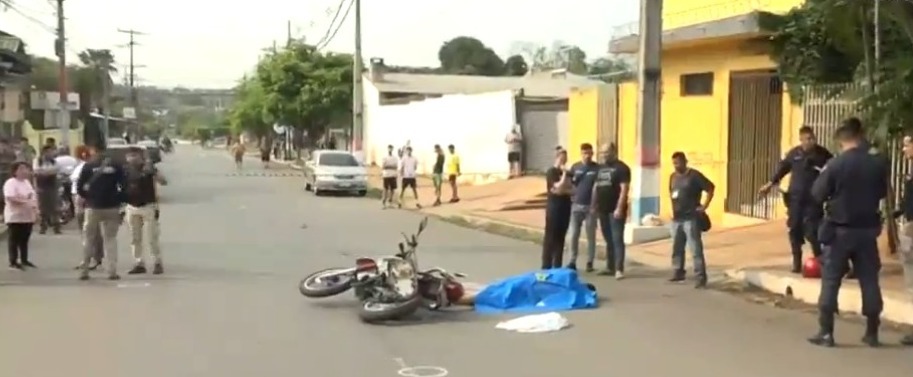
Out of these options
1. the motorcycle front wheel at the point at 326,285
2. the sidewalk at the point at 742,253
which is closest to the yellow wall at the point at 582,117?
the sidewalk at the point at 742,253

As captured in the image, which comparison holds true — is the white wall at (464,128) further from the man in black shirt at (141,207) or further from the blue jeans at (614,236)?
the man in black shirt at (141,207)

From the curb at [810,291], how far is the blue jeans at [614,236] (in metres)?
1.37

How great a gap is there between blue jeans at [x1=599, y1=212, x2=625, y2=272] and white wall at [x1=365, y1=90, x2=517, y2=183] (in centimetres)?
2527

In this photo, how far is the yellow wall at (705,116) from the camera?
893 inches

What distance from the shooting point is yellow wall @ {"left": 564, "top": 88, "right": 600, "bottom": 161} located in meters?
30.0

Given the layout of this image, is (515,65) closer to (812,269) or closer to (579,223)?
(579,223)

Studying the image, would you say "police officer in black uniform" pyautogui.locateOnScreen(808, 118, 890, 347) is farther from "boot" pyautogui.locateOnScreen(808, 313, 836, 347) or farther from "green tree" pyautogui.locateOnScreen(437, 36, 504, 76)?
"green tree" pyautogui.locateOnScreen(437, 36, 504, 76)

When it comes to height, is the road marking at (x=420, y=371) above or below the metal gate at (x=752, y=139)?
below

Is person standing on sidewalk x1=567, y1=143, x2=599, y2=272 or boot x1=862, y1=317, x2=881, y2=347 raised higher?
person standing on sidewalk x1=567, y1=143, x2=599, y2=272

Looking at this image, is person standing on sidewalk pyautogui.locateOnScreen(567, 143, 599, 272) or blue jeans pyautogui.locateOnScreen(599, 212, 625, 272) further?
person standing on sidewalk pyautogui.locateOnScreen(567, 143, 599, 272)

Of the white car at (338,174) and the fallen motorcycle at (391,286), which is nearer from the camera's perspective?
the fallen motorcycle at (391,286)

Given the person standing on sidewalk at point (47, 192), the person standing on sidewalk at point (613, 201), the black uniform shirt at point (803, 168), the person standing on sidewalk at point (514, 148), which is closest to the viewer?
the black uniform shirt at point (803, 168)

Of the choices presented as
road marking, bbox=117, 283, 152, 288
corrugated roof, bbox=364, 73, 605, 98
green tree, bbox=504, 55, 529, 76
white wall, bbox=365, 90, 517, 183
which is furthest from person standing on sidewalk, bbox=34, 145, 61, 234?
green tree, bbox=504, 55, 529, 76

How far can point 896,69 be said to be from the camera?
14562 mm
